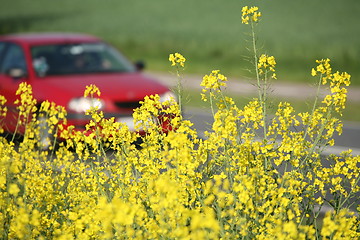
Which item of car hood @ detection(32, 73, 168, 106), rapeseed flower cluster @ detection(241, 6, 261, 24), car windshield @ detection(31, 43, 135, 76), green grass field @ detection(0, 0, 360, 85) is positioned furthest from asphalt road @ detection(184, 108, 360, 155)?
green grass field @ detection(0, 0, 360, 85)

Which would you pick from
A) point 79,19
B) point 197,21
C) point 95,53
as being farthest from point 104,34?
point 95,53

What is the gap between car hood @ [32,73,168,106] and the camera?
9906mm

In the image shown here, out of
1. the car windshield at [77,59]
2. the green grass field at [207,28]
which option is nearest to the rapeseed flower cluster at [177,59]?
the car windshield at [77,59]

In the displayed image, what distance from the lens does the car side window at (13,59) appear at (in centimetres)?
1091

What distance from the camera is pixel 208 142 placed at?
4.75 metres

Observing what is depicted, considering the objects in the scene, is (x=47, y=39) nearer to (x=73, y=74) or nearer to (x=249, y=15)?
(x=73, y=74)

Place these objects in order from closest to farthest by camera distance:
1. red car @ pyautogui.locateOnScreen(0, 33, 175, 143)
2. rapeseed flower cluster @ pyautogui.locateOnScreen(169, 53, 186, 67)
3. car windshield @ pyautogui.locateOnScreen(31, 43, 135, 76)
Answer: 1. rapeseed flower cluster @ pyautogui.locateOnScreen(169, 53, 186, 67)
2. red car @ pyautogui.locateOnScreen(0, 33, 175, 143)
3. car windshield @ pyautogui.locateOnScreen(31, 43, 135, 76)

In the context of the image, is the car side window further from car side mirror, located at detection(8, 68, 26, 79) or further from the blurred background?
the blurred background

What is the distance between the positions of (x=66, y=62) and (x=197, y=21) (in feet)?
109

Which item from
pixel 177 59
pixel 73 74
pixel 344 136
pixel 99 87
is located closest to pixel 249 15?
pixel 177 59

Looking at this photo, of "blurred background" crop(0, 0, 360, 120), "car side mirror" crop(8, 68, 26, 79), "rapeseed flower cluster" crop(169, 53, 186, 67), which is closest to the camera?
"rapeseed flower cluster" crop(169, 53, 186, 67)

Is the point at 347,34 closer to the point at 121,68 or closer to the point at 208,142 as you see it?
the point at 121,68

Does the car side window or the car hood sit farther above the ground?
the car side window

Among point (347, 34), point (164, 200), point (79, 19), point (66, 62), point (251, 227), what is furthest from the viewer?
point (79, 19)
